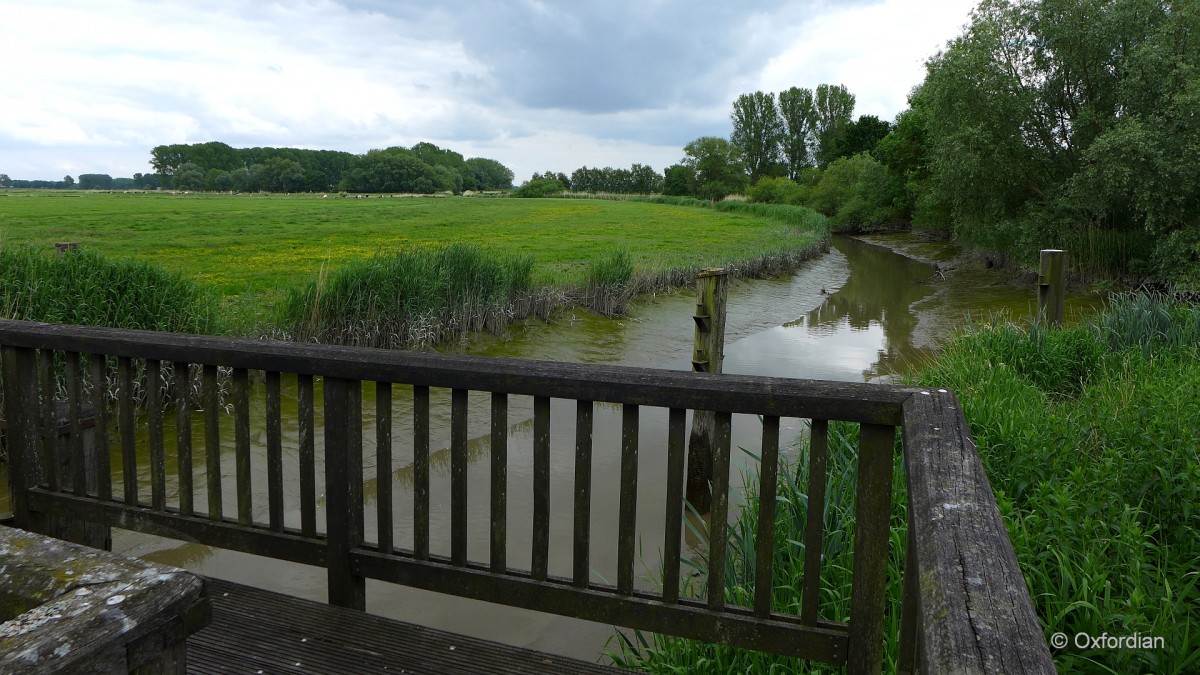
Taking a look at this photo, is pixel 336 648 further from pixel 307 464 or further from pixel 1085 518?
pixel 1085 518

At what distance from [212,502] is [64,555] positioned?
2199mm

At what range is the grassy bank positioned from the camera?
12.0ft

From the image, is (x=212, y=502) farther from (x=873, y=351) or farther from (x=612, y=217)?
(x=612, y=217)

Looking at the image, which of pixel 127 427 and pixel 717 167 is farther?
pixel 717 167

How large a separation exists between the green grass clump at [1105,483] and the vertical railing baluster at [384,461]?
265cm

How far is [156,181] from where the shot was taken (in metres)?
129

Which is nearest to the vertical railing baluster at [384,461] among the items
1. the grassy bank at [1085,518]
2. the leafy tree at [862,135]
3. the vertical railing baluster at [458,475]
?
the vertical railing baluster at [458,475]

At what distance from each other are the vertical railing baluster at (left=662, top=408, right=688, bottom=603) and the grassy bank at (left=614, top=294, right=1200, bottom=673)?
123 centimetres

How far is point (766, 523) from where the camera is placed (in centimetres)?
279

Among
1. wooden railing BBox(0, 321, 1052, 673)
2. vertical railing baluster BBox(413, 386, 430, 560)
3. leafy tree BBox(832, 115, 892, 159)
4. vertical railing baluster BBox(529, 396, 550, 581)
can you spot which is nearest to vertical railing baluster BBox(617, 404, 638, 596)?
wooden railing BBox(0, 321, 1052, 673)

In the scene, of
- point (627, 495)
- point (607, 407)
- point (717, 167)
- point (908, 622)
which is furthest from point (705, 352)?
point (717, 167)

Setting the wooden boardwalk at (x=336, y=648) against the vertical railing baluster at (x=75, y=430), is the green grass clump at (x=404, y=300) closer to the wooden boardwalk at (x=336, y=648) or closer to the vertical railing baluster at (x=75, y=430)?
the vertical railing baluster at (x=75, y=430)

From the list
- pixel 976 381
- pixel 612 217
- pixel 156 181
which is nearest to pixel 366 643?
pixel 976 381

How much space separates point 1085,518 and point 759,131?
12285 cm
